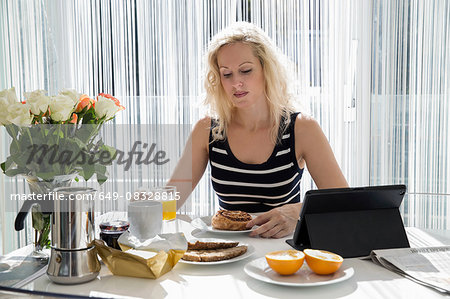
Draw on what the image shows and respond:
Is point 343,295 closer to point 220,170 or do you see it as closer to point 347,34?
point 220,170

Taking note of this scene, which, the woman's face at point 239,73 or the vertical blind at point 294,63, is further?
the vertical blind at point 294,63

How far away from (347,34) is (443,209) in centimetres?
146

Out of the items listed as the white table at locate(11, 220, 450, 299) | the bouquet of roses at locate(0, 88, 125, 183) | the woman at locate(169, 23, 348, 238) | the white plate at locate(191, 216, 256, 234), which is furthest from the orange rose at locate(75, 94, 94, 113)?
the woman at locate(169, 23, 348, 238)

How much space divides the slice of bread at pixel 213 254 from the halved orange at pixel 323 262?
0.19m

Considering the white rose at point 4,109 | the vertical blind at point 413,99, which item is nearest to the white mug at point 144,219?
the white rose at point 4,109

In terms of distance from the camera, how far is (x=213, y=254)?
106cm

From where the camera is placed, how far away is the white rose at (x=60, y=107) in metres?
1.03

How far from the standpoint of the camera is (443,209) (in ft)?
10.7

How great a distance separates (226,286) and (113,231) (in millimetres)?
346

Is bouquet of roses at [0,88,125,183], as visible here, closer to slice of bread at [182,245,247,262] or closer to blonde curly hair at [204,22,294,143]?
slice of bread at [182,245,247,262]

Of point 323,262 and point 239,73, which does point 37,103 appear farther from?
point 239,73

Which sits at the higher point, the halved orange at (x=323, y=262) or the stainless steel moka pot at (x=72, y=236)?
the stainless steel moka pot at (x=72, y=236)

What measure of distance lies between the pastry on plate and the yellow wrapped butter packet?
0.32 m

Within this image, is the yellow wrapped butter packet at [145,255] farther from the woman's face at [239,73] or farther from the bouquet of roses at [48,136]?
the woman's face at [239,73]
